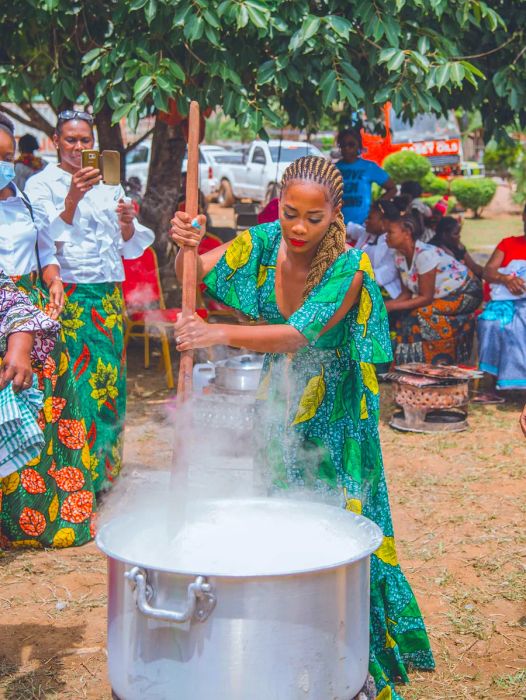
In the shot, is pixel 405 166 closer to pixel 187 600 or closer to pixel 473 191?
pixel 473 191

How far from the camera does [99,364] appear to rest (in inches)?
185

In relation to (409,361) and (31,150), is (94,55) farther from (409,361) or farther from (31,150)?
(31,150)

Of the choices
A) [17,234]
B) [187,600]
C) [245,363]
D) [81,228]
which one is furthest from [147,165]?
[187,600]

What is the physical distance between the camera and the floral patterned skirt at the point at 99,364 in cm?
457

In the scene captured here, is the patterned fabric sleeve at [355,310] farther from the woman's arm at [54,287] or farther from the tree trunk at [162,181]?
the tree trunk at [162,181]

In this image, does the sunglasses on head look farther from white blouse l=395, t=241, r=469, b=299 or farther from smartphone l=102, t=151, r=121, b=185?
white blouse l=395, t=241, r=469, b=299

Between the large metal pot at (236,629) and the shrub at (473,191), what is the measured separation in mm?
20449

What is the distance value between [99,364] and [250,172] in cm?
1865

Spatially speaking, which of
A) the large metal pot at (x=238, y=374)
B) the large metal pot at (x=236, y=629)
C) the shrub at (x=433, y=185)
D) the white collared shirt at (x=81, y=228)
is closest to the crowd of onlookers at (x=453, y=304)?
the large metal pot at (x=238, y=374)

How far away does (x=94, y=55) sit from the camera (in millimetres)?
5531

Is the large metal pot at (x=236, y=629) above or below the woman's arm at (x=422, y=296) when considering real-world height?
below

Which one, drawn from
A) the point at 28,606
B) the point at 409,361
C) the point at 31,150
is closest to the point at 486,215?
the point at 31,150

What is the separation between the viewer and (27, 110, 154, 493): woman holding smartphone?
4.44 metres

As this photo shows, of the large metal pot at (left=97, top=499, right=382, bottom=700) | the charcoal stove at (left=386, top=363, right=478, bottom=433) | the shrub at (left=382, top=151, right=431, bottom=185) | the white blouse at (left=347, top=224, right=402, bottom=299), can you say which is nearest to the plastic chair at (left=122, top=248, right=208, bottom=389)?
the white blouse at (left=347, top=224, right=402, bottom=299)
